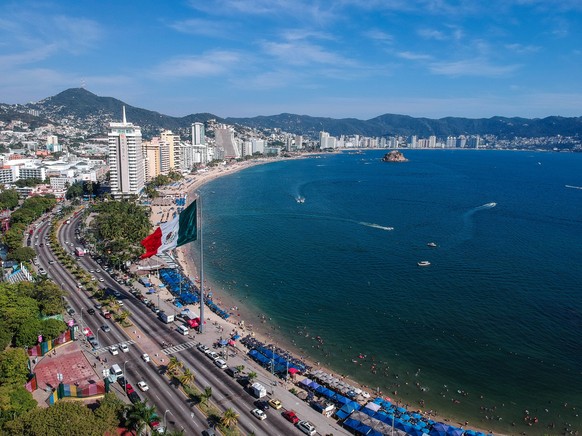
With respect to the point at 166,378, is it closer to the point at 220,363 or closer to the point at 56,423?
the point at 220,363

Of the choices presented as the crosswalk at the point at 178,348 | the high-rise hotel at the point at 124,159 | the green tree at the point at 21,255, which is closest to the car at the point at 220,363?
the crosswalk at the point at 178,348

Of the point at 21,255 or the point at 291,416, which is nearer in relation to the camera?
the point at 291,416

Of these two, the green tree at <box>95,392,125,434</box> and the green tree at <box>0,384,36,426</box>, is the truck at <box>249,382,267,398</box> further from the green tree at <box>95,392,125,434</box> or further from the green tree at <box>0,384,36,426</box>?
the green tree at <box>0,384,36,426</box>

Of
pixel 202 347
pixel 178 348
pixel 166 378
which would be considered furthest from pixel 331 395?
pixel 178 348

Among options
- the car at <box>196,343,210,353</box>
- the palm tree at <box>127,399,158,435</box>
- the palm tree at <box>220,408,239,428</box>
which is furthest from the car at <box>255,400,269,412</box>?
the car at <box>196,343,210,353</box>

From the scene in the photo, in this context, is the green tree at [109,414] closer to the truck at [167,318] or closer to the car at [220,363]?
the car at [220,363]
